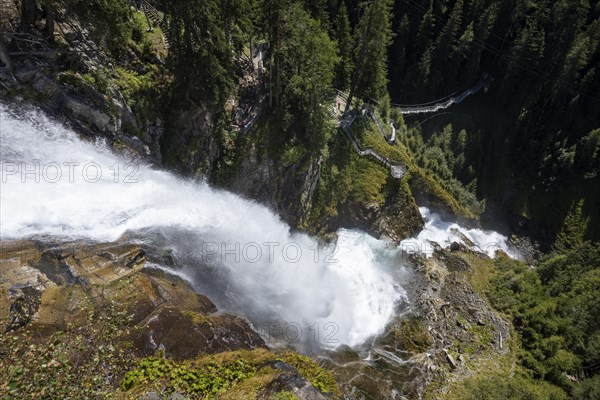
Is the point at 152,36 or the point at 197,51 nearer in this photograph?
the point at 197,51

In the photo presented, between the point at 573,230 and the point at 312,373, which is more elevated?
the point at 573,230

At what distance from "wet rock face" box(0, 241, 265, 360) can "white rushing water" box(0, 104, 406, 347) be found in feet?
4.38

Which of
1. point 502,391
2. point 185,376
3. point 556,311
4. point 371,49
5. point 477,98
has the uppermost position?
point 371,49

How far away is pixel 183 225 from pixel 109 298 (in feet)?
23.2

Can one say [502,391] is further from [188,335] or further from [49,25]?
[49,25]

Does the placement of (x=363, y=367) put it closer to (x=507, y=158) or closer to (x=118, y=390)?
(x=118, y=390)

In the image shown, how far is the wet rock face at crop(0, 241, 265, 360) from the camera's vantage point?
10953mm

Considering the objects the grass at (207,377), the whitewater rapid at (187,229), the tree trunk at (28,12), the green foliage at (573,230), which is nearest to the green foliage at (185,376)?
the grass at (207,377)

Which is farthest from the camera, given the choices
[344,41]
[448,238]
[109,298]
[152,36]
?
[344,41]

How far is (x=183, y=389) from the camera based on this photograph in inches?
402

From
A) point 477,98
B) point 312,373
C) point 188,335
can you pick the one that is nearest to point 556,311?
point 312,373

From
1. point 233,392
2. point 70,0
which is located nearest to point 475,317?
point 233,392

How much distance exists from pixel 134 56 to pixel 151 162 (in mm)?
6873

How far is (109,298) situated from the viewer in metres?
12.3
